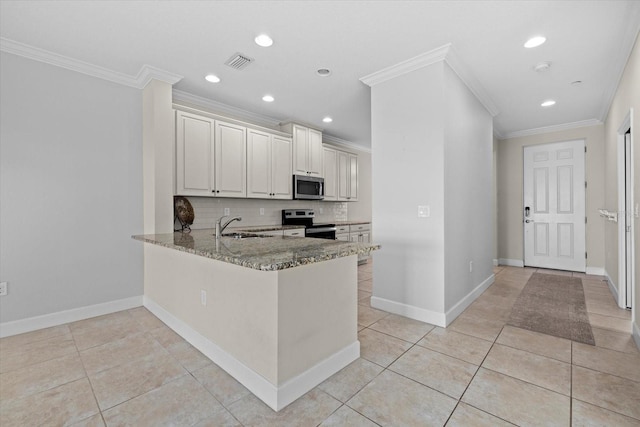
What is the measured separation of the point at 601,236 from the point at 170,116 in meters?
6.66

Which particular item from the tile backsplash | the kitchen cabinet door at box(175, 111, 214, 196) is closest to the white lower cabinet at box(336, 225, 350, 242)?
the tile backsplash

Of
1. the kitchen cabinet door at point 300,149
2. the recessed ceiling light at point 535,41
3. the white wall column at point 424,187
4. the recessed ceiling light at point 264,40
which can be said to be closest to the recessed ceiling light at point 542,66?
the recessed ceiling light at point 535,41

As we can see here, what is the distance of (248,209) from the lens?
466 cm

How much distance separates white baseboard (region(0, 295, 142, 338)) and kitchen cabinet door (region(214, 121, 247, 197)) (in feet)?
5.27

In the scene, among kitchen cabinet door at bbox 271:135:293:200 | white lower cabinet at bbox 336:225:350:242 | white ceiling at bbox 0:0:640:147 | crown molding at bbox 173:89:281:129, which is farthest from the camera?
white lower cabinet at bbox 336:225:350:242

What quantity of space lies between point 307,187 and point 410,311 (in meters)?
2.83

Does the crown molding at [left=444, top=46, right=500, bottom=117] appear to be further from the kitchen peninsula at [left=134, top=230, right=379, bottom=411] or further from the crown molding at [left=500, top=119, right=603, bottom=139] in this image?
the kitchen peninsula at [left=134, top=230, right=379, bottom=411]

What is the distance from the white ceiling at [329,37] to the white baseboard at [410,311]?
7.99ft

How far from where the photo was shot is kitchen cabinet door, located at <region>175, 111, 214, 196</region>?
140 inches

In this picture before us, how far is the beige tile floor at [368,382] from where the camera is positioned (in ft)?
5.25

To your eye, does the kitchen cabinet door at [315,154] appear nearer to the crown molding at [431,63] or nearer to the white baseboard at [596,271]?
the crown molding at [431,63]

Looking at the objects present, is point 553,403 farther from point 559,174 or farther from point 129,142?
point 559,174

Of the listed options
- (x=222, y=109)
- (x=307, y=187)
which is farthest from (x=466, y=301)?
(x=222, y=109)

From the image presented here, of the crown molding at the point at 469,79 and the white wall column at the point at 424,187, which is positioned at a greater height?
the crown molding at the point at 469,79
